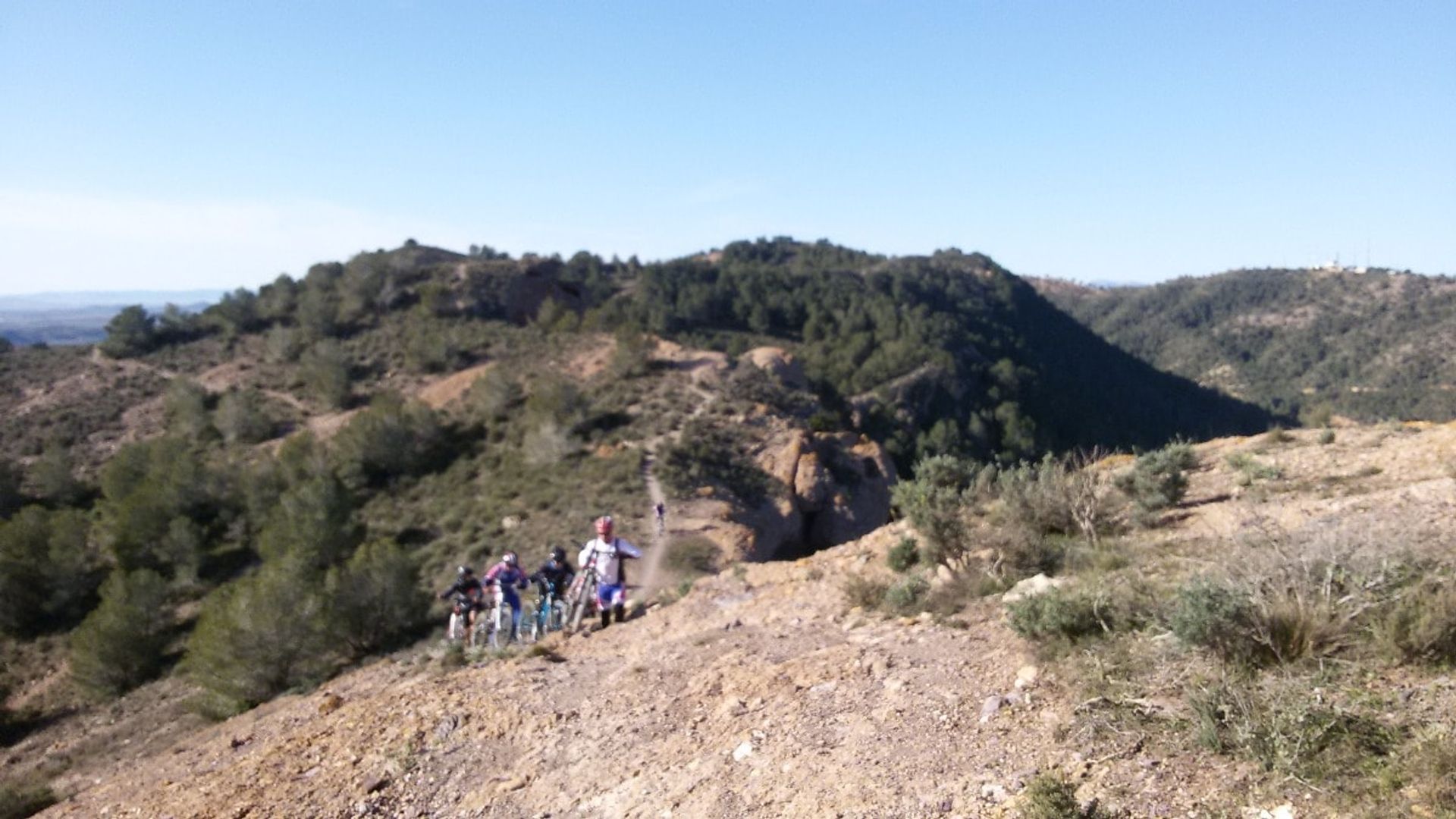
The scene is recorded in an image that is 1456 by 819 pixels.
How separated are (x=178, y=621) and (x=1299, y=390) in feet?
242

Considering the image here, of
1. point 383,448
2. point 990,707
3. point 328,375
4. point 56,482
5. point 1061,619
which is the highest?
point 1061,619

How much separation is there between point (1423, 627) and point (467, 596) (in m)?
9.80

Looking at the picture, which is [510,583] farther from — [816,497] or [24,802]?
[816,497]

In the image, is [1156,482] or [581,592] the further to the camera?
[581,592]

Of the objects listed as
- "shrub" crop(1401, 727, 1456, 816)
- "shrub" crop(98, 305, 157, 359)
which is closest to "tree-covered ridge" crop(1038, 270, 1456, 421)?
"shrub" crop(1401, 727, 1456, 816)

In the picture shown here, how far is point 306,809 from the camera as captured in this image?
17.3ft

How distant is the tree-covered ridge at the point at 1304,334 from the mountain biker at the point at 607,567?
158ft

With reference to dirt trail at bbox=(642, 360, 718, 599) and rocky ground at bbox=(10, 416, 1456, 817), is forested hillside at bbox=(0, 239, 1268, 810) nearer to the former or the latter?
dirt trail at bbox=(642, 360, 718, 599)

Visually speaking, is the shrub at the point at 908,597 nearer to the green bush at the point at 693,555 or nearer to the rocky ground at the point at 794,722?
the rocky ground at the point at 794,722

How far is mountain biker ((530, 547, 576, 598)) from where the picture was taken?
9.87 metres

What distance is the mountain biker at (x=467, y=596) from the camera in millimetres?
10383

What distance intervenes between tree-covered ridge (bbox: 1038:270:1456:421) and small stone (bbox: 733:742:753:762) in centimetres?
5015

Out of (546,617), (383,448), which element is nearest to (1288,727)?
(546,617)

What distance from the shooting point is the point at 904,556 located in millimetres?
8344
